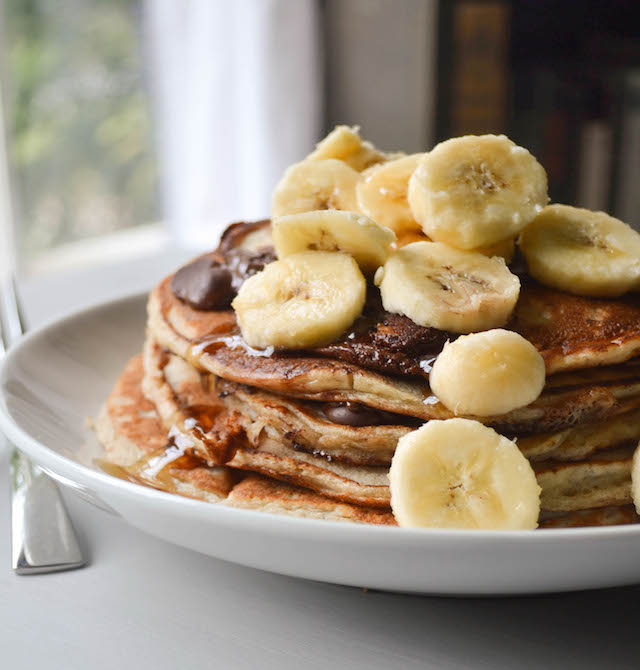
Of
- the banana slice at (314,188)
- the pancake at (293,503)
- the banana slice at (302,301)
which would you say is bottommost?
the pancake at (293,503)

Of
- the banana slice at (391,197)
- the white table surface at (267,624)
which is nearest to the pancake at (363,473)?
the white table surface at (267,624)

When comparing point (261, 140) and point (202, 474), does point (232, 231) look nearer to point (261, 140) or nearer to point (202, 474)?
point (202, 474)

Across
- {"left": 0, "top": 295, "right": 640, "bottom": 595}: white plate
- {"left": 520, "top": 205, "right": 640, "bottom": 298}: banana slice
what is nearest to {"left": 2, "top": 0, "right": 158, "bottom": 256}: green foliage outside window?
{"left": 520, "top": 205, "right": 640, "bottom": 298}: banana slice

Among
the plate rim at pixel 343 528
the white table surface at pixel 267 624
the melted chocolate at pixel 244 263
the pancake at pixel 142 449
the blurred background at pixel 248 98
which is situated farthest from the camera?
the blurred background at pixel 248 98

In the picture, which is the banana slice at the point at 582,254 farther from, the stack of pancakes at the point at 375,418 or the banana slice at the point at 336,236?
the banana slice at the point at 336,236

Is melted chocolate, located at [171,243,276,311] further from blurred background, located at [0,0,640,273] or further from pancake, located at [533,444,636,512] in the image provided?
blurred background, located at [0,0,640,273]

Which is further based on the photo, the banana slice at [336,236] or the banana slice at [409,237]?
the banana slice at [409,237]

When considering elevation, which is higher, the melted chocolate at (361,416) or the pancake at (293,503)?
the melted chocolate at (361,416)
